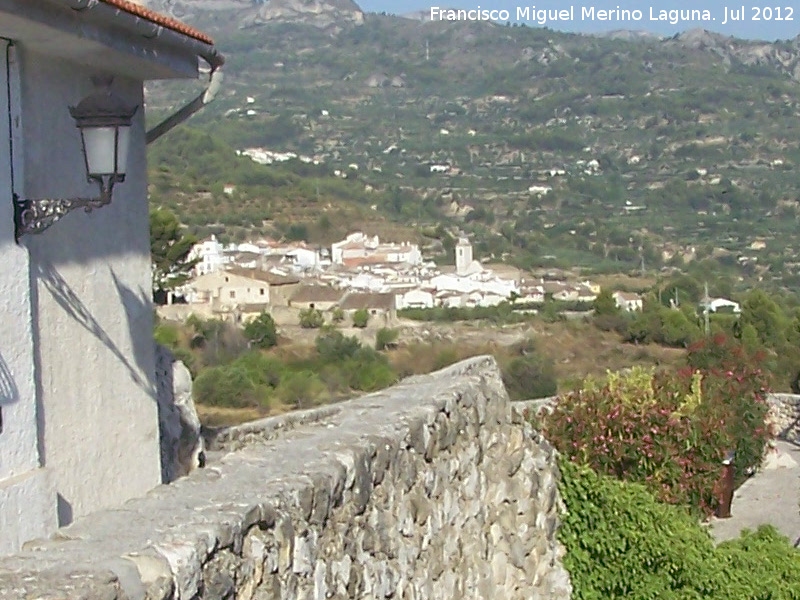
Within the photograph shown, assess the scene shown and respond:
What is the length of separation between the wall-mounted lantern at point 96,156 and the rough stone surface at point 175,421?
2.21m

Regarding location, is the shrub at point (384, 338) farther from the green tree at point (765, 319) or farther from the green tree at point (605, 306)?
the green tree at point (765, 319)

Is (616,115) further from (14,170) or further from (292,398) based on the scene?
(14,170)

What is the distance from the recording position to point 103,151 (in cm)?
437

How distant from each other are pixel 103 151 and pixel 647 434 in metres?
6.57

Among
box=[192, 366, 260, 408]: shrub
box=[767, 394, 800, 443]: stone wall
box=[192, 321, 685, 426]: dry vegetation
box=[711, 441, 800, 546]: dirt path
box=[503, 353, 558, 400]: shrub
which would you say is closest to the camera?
box=[711, 441, 800, 546]: dirt path

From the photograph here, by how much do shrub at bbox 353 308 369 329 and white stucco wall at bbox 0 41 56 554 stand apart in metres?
41.4

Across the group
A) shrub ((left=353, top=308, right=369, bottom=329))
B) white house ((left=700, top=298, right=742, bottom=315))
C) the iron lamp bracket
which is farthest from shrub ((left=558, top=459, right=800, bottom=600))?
shrub ((left=353, top=308, right=369, bottom=329))

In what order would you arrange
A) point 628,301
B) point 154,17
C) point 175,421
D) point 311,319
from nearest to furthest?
point 154,17 → point 175,421 → point 311,319 → point 628,301

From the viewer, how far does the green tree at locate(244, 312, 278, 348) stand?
3900 centimetres

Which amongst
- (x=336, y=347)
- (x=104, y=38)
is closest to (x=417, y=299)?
(x=336, y=347)

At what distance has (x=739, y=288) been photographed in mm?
64625

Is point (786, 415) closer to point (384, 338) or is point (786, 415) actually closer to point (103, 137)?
point (103, 137)

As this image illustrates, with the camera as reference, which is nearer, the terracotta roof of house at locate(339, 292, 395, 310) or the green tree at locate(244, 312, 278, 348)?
the green tree at locate(244, 312, 278, 348)

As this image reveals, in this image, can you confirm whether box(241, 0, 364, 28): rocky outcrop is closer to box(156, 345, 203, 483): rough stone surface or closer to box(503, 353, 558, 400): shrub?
box(503, 353, 558, 400): shrub
